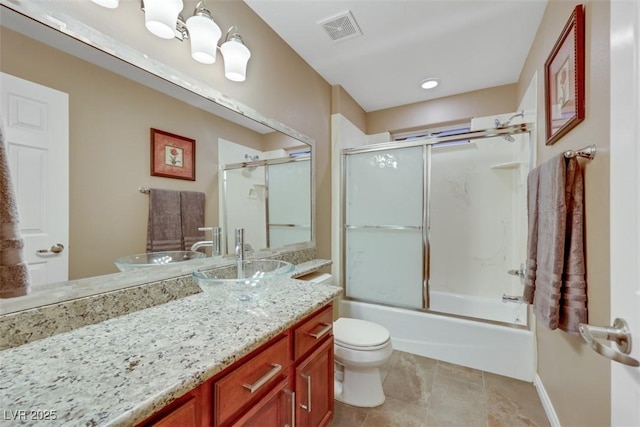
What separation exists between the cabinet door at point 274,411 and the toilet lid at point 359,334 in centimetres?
66

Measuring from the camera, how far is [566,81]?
4.03 ft

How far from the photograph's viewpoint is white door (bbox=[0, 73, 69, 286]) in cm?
76

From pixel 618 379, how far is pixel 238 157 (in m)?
1.71

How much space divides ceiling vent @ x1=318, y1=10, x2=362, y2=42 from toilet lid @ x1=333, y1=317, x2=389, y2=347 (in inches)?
81.6

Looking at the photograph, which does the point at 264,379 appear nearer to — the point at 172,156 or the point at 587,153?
the point at 172,156

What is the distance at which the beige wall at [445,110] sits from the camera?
253 cm

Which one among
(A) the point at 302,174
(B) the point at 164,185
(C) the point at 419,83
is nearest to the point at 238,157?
(B) the point at 164,185

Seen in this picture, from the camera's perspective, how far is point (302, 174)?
86.6 inches

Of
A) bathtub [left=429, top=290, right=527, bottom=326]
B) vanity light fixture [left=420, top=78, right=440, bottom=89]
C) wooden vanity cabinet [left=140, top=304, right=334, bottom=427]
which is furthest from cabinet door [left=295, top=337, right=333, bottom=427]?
vanity light fixture [left=420, top=78, right=440, bottom=89]

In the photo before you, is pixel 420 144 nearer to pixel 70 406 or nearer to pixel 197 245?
pixel 197 245

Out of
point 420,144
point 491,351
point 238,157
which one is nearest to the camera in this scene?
point 238,157

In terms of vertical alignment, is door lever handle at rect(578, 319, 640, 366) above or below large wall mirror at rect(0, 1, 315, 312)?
below

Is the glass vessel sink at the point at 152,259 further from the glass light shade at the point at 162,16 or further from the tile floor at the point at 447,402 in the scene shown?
the tile floor at the point at 447,402

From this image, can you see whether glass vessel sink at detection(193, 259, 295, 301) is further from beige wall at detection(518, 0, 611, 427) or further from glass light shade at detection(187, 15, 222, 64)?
beige wall at detection(518, 0, 611, 427)
